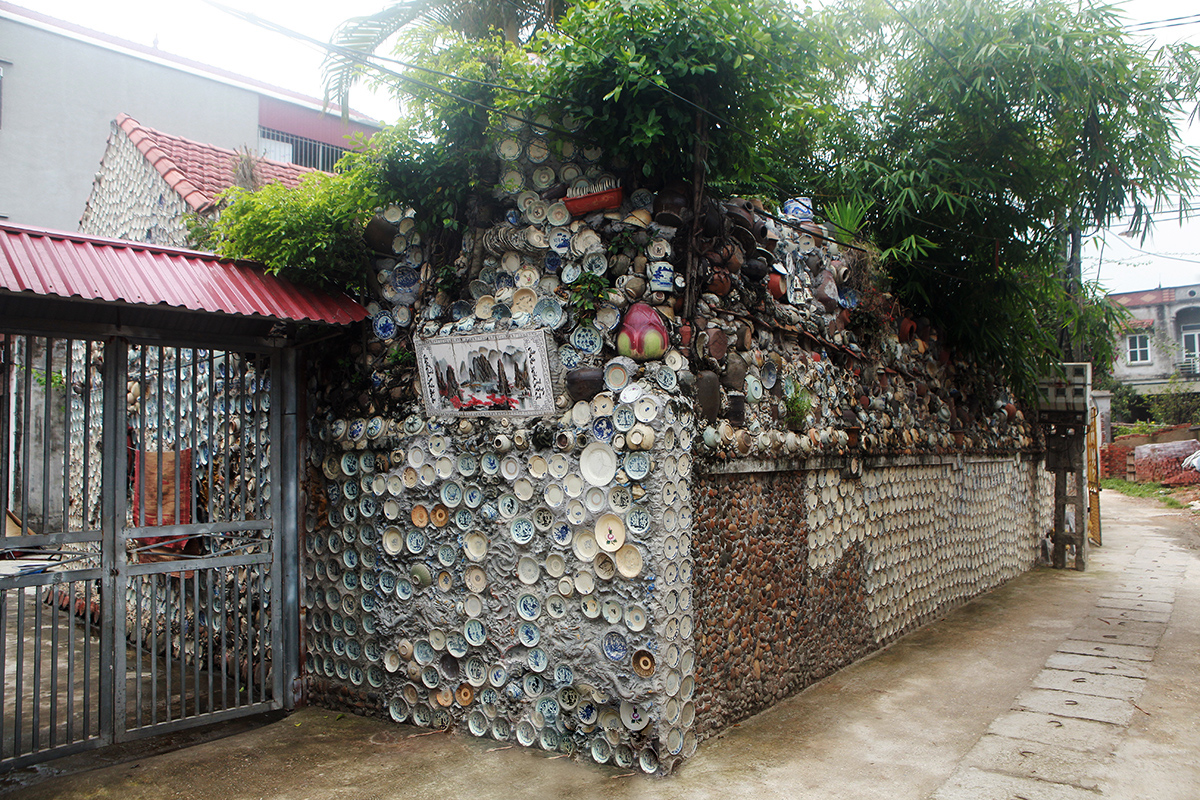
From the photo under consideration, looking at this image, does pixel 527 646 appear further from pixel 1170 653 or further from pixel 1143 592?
pixel 1143 592

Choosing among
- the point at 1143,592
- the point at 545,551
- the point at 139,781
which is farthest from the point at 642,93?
the point at 1143,592

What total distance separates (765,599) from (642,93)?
2.95m

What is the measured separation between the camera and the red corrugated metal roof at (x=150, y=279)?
373 cm

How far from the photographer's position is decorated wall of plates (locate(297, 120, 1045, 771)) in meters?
4.07

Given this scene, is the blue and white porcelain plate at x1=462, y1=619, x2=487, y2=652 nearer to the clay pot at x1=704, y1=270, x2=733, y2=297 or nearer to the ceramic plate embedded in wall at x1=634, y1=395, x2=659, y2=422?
the ceramic plate embedded in wall at x1=634, y1=395, x2=659, y2=422

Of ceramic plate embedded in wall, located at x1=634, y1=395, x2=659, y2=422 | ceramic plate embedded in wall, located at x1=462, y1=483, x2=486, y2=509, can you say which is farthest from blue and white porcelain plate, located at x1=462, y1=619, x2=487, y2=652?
ceramic plate embedded in wall, located at x1=634, y1=395, x2=659, y2=422

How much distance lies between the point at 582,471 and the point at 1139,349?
31.0 m

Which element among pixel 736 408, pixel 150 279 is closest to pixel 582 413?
pixel 736 408

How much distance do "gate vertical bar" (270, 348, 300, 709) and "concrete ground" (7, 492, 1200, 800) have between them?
1.04 ft

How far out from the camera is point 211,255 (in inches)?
185

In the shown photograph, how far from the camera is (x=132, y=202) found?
824cm

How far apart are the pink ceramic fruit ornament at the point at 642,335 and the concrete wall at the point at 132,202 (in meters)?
4.43

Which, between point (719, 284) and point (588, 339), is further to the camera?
point (719, 284)

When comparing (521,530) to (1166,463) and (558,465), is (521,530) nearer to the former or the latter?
(558,465)
